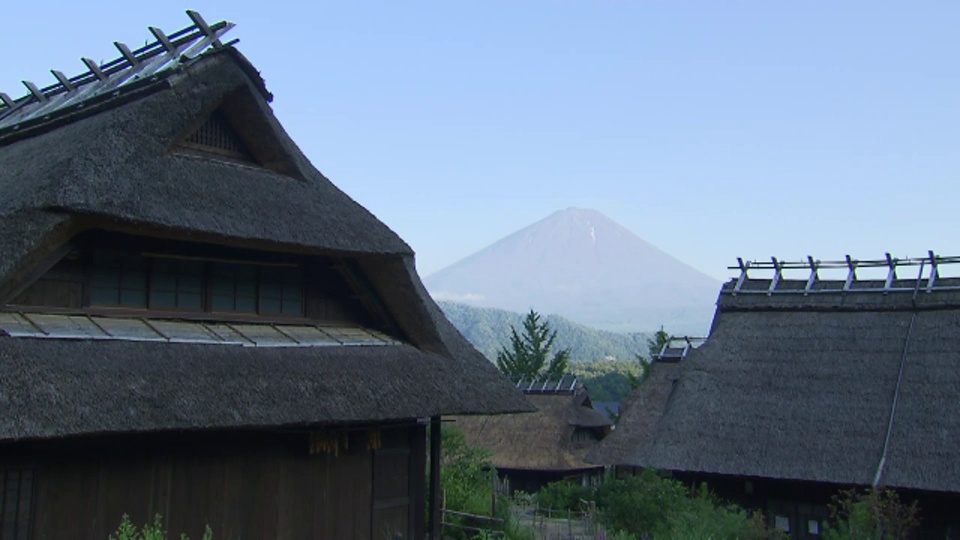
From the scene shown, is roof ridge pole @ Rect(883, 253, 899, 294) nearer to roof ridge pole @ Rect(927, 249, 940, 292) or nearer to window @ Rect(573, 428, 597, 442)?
roof ridge pole @ Rect(927, 249, 940, 292)

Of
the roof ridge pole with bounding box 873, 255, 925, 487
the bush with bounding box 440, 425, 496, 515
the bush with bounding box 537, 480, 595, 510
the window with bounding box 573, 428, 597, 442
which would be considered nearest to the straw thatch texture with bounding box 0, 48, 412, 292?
the bush with bounding box 440, 425, 496, 515

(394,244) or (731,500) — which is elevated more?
(394,244)

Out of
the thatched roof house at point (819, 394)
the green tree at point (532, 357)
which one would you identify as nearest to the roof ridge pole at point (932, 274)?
the thatched roof house at point (819, 394)

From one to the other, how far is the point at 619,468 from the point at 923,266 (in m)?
10.9

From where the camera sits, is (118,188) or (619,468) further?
(619,468)

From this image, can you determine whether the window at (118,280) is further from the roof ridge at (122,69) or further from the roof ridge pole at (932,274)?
the roof ridge pole at (932,274)

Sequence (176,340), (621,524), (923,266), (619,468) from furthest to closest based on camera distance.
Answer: (619,468) < (923,266) < (621,524) < (176,340)

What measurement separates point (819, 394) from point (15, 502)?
56.9ft

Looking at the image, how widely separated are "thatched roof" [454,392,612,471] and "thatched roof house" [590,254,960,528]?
13464 millimetres

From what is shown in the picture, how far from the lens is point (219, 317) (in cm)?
1334

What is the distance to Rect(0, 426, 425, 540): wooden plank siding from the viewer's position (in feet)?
35.4

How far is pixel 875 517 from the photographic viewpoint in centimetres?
1698

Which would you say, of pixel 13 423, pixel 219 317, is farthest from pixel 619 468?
pixel 13 423

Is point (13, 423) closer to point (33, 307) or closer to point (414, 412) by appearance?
point (33, 307)
